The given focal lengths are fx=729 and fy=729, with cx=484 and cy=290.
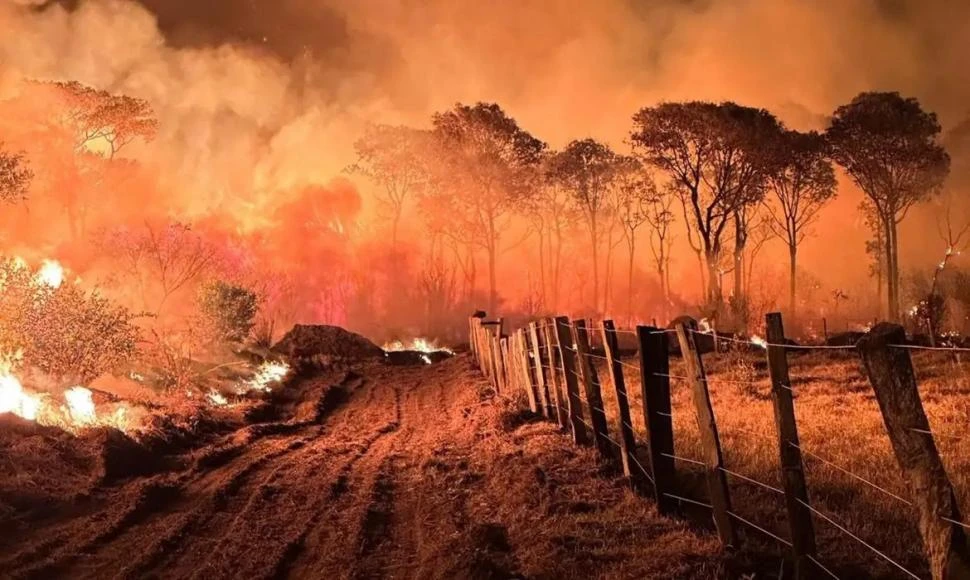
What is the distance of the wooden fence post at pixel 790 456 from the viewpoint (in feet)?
17.2

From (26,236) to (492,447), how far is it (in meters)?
37.2

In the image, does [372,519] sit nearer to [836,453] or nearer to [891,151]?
[836,453]

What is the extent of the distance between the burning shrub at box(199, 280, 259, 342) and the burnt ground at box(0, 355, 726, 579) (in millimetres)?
16234

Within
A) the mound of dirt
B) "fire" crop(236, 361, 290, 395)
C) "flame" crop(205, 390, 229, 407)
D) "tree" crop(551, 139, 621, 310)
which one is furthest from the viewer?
"tree" crop(551, 139, 621, 310)

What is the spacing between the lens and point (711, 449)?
631 centimetres

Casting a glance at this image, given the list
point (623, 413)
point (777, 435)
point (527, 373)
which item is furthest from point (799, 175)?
point (777, 435)

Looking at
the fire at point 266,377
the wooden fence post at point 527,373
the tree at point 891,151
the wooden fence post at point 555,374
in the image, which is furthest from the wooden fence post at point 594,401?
the tree at point 891,151

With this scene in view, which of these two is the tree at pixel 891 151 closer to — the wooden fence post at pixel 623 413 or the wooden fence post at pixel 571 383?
the wooden fence post at pixel 571 383

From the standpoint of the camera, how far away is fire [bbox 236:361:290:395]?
22.4 metres

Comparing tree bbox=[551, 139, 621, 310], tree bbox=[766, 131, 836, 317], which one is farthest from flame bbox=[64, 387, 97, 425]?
tree bbox=[551, 139, 621, 310]

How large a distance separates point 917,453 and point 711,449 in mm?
2381

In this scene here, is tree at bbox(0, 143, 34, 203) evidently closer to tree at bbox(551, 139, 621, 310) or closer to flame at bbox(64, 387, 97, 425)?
flame at bbox(64, 387, 97, 425)

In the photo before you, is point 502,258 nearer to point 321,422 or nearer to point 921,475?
point 321,422

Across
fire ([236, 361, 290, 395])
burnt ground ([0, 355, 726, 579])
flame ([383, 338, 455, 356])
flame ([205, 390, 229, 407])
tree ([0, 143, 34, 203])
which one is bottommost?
burnt ground ([0, 355, 726, 579])
